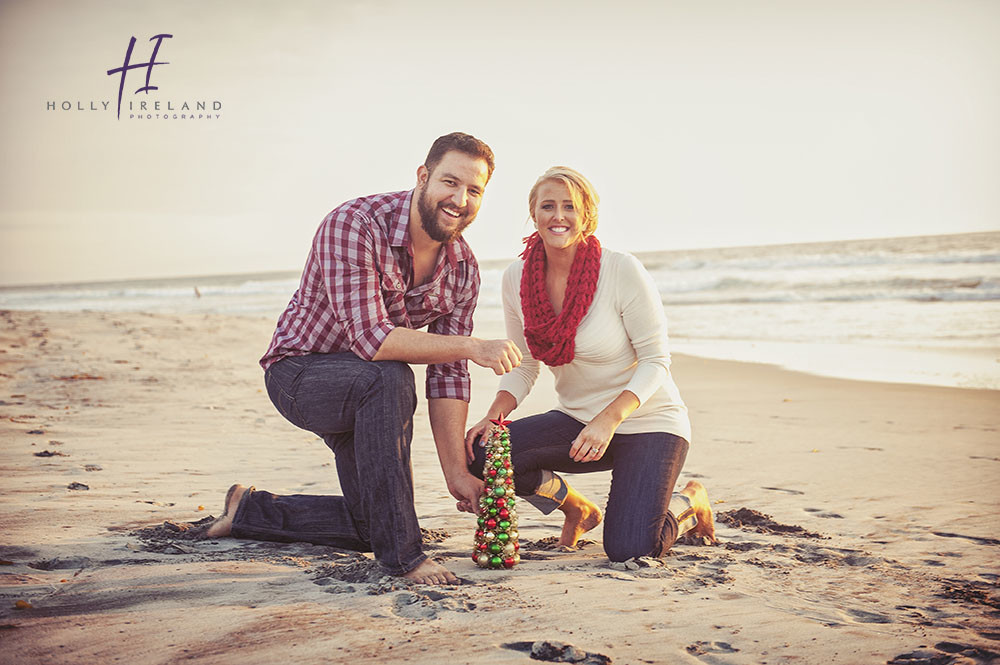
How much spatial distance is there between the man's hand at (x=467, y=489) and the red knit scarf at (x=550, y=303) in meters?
0.55

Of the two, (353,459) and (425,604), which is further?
(353,459)

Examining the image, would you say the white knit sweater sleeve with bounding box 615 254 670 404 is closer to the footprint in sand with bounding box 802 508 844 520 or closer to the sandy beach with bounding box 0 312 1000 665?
the sandy beach with bounding box 0 312 1000 665

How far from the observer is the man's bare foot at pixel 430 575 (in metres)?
2.60

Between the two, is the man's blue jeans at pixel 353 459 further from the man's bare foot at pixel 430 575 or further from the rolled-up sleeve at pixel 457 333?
the rolled-up sleeve at pixel 457 333

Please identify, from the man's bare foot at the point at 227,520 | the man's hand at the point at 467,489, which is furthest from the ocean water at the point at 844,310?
the man's bare foot at the point at 227,520

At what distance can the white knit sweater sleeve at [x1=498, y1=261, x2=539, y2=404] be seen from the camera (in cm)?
332

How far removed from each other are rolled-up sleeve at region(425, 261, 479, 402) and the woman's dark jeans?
282 mm

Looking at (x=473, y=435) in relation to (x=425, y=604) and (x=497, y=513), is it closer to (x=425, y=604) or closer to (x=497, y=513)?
(x=497, y=513)

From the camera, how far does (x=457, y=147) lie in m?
2.93

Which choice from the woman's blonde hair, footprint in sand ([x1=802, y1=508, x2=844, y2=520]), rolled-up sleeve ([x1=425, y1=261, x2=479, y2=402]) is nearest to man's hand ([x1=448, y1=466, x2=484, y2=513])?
rolled-up sleeve ([x1=425, y1=261, x2=479, y2=402])

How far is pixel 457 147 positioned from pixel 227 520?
1.64m

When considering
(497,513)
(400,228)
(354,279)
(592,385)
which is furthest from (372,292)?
(592,385)

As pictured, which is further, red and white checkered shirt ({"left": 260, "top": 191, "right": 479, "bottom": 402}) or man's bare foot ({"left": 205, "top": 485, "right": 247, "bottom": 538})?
man's bare foot ({"left": 205, "top": 485, "right": 247, "bottom": 538})

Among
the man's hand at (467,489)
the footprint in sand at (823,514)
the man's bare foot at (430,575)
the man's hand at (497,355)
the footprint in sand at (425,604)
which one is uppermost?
the man's hand at (497,355)
